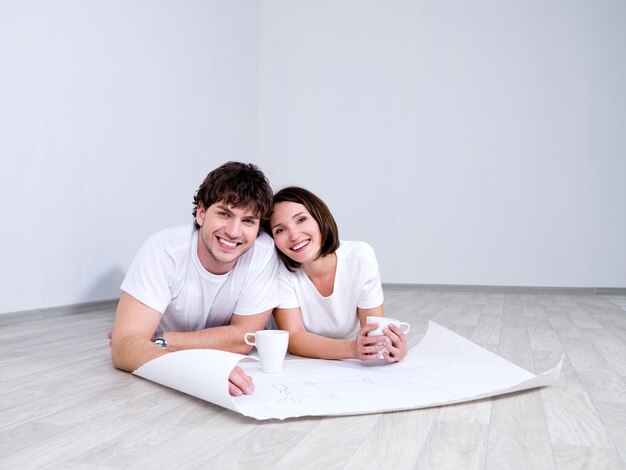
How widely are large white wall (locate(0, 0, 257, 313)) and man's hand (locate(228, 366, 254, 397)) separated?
5.95ft

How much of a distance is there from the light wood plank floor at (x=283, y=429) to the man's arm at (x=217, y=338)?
195 mm

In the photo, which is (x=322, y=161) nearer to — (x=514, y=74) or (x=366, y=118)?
(x=366, y=118)

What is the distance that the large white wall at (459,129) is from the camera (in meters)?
4.50

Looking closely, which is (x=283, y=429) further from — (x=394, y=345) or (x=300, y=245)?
(x=300, y=245)

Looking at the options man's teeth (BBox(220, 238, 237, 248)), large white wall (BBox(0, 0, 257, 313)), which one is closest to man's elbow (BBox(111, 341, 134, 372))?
man's teeth (BBox(220, 238, 237, 248))

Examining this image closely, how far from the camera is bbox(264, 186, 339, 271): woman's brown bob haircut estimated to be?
5.95 feet

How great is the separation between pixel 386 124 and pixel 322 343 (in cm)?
354

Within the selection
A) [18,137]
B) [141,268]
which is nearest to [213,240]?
[141,268]

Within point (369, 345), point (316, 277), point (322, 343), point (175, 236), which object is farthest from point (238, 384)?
point (316, 277)

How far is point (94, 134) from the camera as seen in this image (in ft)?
10.2

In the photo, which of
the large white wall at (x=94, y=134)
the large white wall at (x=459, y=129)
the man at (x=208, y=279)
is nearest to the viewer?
the man at (x=208, y=279)

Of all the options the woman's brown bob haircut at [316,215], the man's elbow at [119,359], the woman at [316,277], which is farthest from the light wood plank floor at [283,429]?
the woman's brown bob haircut at [316,215]

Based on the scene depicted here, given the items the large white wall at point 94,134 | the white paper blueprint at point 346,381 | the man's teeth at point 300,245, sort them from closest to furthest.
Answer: the white paper blueprint at point 346,381, the man's teeth at point 300,245, the large white wall at point 94,134

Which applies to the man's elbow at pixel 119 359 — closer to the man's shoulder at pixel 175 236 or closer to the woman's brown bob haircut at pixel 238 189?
the man's shoulder at pixel 175 236
